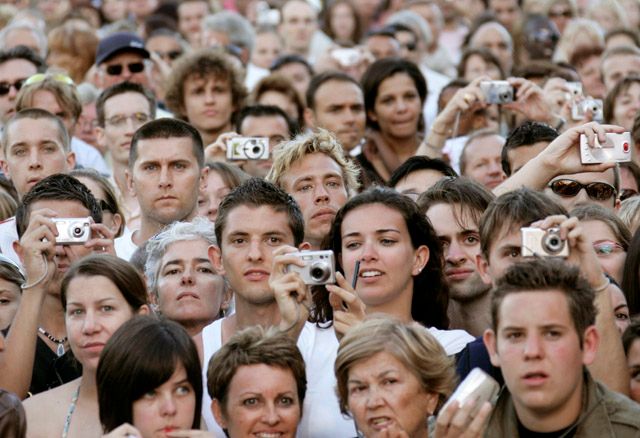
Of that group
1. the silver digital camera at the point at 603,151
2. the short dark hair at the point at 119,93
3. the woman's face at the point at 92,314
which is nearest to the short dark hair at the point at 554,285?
the silver digital camera at the point at 603,151

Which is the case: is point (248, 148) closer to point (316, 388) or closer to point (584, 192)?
point (584, 192)

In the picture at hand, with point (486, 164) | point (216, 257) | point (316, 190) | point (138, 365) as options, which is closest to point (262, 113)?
point (486, 164)

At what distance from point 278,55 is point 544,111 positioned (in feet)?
18.9

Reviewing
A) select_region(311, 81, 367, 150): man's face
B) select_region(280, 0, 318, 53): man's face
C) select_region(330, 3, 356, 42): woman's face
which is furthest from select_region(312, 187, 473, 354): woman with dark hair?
select_region(330, 3, 356, 42): woman's face

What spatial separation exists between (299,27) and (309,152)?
7.48 meters

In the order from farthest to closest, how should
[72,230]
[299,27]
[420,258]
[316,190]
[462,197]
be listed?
[299,27], [316,190], [462,197], [72,230], [420,258]

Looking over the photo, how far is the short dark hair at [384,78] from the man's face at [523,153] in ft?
7.75

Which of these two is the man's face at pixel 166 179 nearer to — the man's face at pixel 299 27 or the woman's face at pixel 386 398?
the woman's face at pixel 386 398

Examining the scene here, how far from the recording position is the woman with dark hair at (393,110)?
11594 millimetres

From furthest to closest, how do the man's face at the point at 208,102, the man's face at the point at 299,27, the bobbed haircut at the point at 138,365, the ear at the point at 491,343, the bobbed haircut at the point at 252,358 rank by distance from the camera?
the man's face at the point at 299,27, the man's face at the point at 208,102, the bobbed haircut at the point at 252,358, the bobbed haircut at the point at 138,365, the ear at the point at 491,343

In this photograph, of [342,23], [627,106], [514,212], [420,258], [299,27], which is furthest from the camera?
[342,23]

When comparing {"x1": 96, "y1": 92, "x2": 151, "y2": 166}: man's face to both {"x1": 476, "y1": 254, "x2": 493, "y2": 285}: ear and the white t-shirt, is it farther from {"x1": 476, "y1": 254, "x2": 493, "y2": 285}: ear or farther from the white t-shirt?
{"x1": 476, "y1": 254, "x2": 493, "y2": 285}: ear

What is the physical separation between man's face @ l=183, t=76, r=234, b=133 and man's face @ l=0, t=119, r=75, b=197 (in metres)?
1.70

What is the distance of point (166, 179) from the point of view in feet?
30.5
